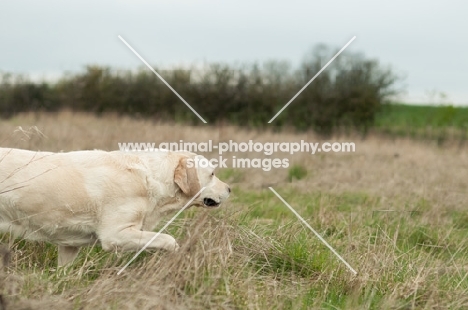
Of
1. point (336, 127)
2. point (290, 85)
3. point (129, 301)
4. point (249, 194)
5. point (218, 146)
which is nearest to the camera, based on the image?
point (129, 301)

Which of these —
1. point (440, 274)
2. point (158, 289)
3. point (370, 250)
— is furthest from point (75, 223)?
point (440, 274)

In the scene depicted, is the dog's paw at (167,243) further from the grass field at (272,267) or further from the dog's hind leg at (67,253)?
the dog's hind leg at (67,253)

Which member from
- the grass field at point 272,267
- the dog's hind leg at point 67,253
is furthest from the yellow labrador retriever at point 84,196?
the grass field at point 272,267

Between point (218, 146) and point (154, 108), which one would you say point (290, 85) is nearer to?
point (154, 108)

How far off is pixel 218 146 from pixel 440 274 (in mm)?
10860

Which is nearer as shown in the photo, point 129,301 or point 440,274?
point 129,301

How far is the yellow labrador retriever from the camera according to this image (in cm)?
541

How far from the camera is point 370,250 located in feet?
18.6

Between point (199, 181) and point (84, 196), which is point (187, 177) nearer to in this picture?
point (199, 181)

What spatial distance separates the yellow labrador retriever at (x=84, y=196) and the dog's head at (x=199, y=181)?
0.02 meters

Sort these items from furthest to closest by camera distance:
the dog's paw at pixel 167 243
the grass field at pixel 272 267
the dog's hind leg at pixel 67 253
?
the dog's hind leg at pixel 67 253 < the dog's paw at pixel 167 243 < the grass field at pixel 272 267

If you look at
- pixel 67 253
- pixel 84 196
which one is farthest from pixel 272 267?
pixel 67 253

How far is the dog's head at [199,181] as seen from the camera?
587cm

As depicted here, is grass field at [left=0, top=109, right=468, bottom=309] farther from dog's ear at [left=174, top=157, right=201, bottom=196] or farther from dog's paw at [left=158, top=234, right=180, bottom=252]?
dog's ear at [left=174, top=157, right=201, bottom=196]
